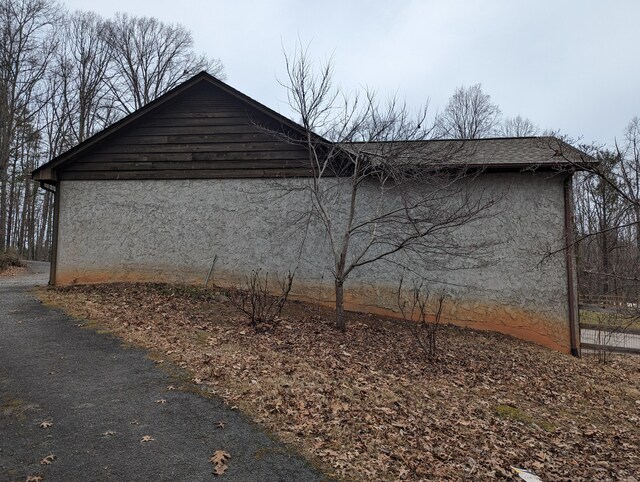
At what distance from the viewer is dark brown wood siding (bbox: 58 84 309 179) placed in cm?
1095

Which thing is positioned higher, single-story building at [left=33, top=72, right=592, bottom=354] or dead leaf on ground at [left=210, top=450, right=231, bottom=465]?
single-story building at [left=33, top=72, right=592, bottom=354]

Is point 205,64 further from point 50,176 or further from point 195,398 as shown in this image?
point 195,398

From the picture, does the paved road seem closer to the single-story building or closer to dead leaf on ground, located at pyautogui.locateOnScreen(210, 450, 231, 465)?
dead leaf on ground, located at pyautogui.locateOnScreen(210, 450, 231, 465)

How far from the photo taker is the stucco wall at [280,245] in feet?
31.9

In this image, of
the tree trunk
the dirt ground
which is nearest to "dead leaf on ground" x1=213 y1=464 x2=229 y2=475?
the dirt ground

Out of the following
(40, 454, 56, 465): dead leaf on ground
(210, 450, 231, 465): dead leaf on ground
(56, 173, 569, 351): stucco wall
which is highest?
(56, 173, 569, 351): stucco wall

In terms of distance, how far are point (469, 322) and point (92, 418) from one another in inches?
330

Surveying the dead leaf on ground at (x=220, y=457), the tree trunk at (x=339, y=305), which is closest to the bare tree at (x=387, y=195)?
the tree trunk at (x=339, y=305)

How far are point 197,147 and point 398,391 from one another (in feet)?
28.6

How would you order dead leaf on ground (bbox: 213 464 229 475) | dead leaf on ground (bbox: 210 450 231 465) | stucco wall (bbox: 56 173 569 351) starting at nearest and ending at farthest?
dead leaf on ground (bbox: 213 464 229 475), dead leaf on ground (bbox: 210 450 231 465), stucco wall (bbox: 56 173 569 351)

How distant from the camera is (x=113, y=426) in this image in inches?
163

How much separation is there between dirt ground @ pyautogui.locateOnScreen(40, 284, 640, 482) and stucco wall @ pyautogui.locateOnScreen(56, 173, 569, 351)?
0.99 meters

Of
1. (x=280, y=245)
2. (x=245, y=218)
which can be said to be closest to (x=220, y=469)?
(x=280, y=245)

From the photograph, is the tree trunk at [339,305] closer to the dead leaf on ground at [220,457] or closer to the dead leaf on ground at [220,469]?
the dead leaf on ground at [220,457]
